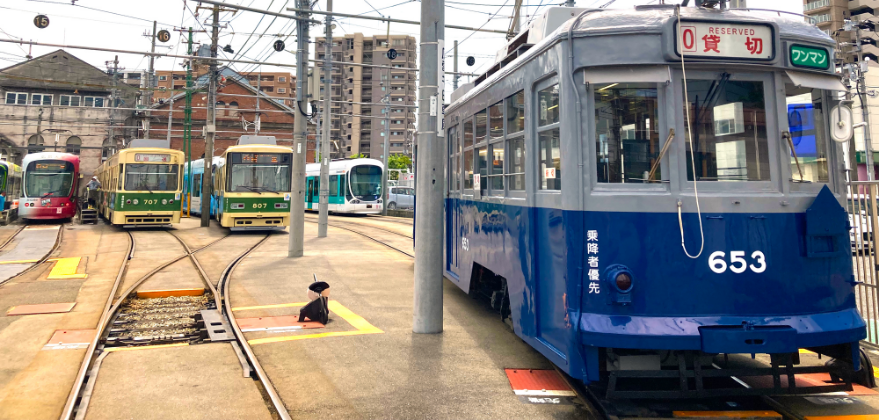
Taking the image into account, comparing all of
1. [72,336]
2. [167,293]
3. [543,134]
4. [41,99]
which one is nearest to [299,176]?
[167,293]

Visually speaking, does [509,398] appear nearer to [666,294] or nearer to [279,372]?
[666,294]

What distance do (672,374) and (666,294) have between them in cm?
53

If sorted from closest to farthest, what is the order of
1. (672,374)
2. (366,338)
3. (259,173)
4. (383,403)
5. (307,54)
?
(672,374)
(383,403)
(366,338)
(307,54)
(259,173)

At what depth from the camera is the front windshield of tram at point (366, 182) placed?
28425mm

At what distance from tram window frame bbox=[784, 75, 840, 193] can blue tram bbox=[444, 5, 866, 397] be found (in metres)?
0.01

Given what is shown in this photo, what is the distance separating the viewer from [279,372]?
16.6 feet

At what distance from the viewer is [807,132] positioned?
13.9 ft

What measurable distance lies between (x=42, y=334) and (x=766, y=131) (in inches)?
284

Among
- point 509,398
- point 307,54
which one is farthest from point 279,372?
point 307,54

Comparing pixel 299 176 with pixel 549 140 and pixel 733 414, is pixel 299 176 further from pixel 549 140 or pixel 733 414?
pixel 733 414

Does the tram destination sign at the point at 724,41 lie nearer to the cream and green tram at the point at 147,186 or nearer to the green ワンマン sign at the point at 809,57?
the green ワンマン sign at the point at 809,57

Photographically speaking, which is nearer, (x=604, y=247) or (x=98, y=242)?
(x=604, y=247)

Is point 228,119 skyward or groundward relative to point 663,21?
skyward

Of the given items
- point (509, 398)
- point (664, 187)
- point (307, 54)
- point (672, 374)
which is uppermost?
point (307, 54)
